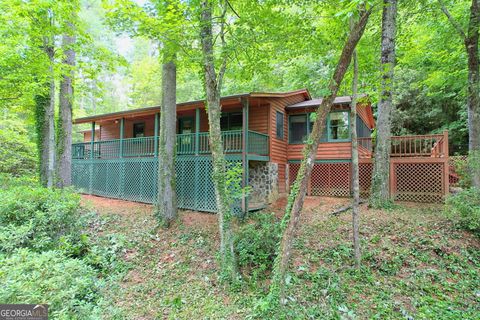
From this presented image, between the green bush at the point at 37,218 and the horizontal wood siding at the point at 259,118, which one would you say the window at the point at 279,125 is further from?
the green bush at the point at 37,218

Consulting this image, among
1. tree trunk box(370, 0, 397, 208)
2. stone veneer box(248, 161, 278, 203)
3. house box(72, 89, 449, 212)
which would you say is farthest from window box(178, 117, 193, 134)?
tree trunk box(370, 0, 397, 208)

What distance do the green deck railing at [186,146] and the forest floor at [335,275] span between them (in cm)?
355

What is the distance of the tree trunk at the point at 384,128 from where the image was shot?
7.99m

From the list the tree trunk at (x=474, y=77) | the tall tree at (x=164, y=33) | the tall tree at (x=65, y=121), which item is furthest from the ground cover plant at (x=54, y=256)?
the tree trunk at (x=474, y=77)

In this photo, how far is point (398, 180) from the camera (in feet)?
32.6

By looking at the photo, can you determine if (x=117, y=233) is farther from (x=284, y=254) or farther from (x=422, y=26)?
(x=422, y=26)

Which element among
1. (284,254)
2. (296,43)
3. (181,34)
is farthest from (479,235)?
(181,34)

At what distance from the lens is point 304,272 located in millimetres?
5230

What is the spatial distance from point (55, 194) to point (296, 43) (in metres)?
7.19

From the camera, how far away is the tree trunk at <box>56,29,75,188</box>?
870 cm

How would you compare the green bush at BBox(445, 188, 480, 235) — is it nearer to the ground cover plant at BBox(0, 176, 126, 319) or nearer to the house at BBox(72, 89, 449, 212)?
the house at BBox(72, 89, 449, 212)

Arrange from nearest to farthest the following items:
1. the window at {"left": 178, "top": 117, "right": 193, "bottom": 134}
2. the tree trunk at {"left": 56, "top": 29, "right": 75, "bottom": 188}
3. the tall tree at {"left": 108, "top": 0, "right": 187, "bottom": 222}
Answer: the tall tree at {"left": 108, "top": 0, "right": 187, "bottom": 222} → the tree trunk at {"left": 56, "top": 29, "right": 75, "bottom": 188} → the window at {"left": 178, "top": 117, "right": 193, "bottom": 134}

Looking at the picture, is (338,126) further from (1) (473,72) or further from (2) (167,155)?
(2) (167,155)

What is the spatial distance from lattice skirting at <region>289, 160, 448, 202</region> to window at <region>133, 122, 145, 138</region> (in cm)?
978
